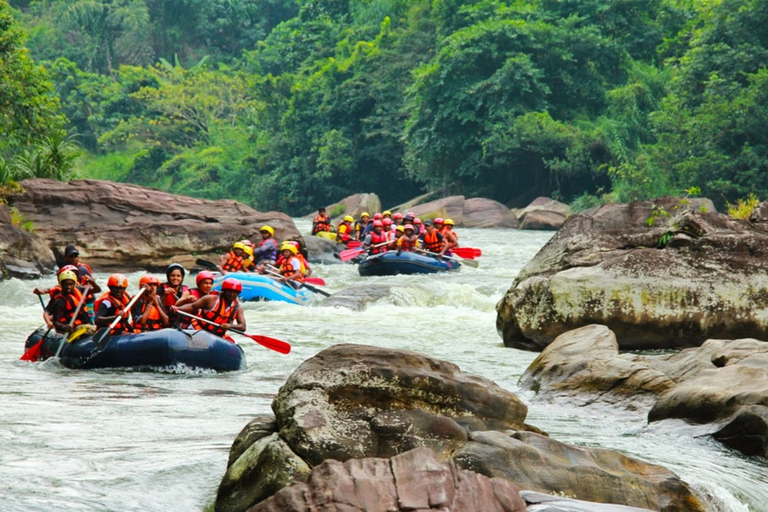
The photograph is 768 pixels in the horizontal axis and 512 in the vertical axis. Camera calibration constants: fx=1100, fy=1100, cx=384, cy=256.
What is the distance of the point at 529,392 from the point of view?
27.2 ft

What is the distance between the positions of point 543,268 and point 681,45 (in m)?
30.9

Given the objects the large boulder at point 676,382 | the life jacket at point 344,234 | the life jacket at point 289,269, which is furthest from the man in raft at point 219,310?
the life jacket at point 344,234

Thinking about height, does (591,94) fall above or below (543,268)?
above

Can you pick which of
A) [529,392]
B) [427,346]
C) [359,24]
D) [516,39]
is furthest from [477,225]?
[529,392]

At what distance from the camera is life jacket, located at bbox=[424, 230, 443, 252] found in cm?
2058

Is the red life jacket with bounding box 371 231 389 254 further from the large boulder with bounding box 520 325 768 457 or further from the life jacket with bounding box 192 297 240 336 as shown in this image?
the large boulder with bounding box 520 325 768 457

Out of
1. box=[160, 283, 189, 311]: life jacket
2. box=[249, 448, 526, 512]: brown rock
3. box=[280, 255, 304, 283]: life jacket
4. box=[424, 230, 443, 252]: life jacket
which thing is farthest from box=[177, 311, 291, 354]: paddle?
box=[424, 230, 443, 252]: life jacket

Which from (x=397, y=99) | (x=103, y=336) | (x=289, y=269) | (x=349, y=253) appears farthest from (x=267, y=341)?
(x=397, y=99)

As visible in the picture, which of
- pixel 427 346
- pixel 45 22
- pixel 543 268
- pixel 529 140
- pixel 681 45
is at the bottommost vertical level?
pixel 427 346

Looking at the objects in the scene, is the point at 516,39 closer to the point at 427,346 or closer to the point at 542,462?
the point at 427,346

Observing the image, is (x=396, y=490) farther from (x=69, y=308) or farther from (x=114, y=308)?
(x=69, y=308)

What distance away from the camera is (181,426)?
22.5 feet

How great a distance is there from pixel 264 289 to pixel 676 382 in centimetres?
822

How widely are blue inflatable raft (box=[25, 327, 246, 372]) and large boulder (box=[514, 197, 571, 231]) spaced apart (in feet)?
84.9
